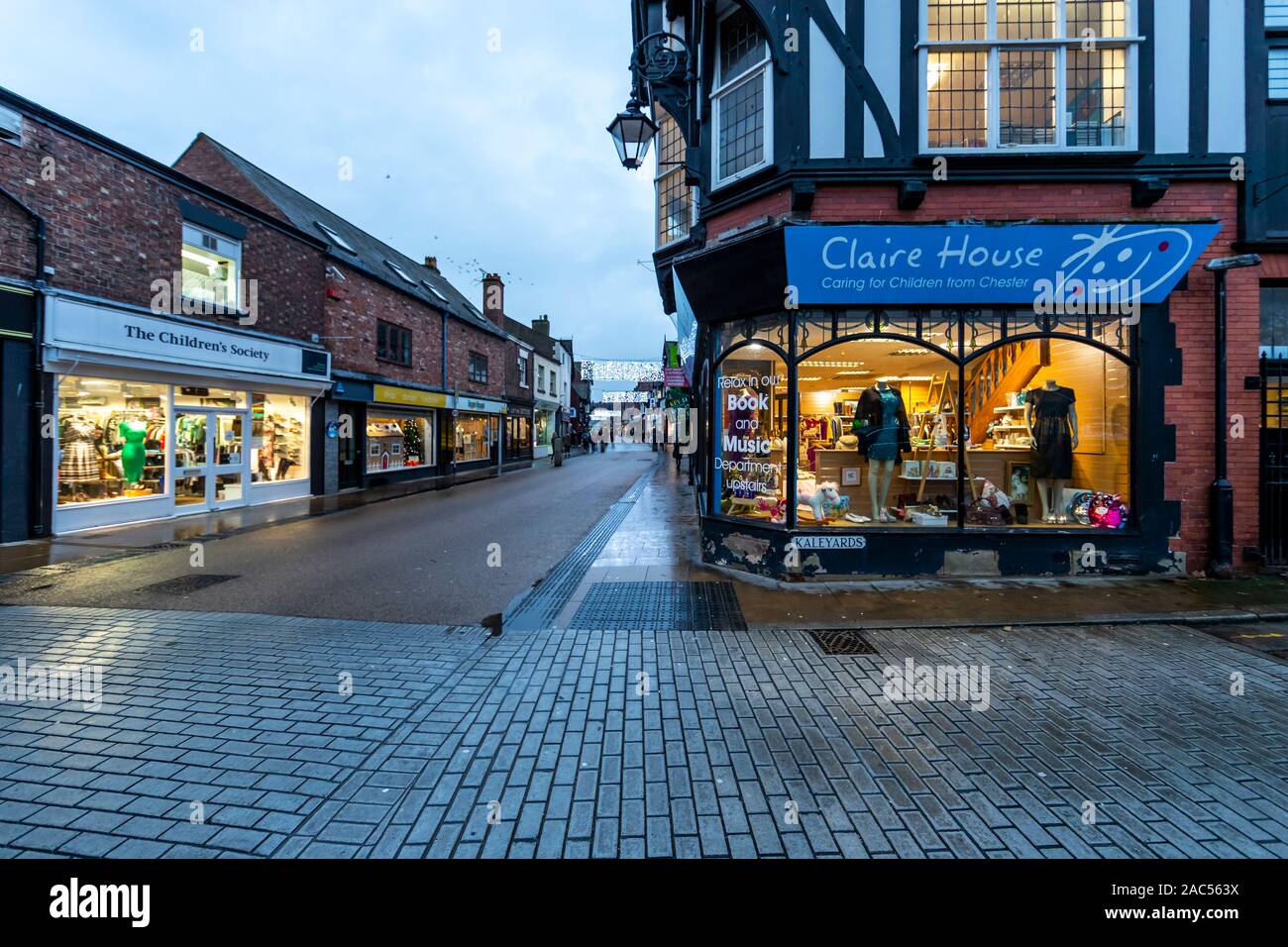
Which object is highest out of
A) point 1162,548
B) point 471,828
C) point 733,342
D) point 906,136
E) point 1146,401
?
point 906,136

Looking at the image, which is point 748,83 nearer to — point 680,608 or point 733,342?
point 733,342

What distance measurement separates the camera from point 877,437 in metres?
8.27

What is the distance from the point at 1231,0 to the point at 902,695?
32.7 ft

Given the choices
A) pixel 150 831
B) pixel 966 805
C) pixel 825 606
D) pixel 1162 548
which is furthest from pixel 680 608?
pixel 1162 548

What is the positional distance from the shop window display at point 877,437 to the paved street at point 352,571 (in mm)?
4223

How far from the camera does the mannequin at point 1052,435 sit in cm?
805

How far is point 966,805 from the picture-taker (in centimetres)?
294

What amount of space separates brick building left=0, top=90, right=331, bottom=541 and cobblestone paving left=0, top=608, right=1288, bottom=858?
7670 millimetres

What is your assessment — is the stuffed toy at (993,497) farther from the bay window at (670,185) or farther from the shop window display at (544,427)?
the shop window display at (544,427)

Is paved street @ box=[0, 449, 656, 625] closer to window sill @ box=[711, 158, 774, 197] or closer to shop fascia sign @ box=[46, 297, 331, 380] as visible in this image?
shop fascia sign @ box=[46, 297, 331, 380]

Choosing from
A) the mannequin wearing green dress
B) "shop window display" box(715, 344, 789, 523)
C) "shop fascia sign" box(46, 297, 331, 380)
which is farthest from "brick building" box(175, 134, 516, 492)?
"shop window display" box(715, 344, 789, 523)

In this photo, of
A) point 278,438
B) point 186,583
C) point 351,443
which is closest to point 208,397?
point 278,438

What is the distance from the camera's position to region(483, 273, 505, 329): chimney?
35.8 meters

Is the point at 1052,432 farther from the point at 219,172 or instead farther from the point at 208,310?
the point at 219,172
